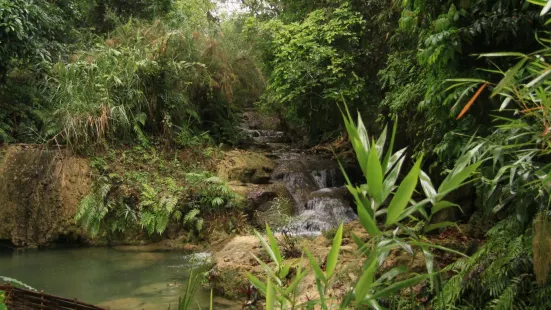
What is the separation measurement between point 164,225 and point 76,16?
20.7 ft

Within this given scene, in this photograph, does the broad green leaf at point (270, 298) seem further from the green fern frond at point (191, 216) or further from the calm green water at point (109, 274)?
the green fern frond at point (191, 216)

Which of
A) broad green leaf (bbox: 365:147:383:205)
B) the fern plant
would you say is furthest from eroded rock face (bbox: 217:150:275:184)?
broad green leaf (bbox: 365:147:383:205)

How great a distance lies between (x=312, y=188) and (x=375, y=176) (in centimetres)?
892

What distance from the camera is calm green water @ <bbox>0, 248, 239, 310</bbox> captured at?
5.25 m

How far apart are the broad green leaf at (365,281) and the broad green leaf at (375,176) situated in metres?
0.18

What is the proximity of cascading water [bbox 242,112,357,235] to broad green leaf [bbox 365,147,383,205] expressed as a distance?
6.16 metres

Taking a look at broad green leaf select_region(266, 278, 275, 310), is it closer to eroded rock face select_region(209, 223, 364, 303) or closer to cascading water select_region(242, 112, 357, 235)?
eroded rock face select_region(209, 223, 364, 303)

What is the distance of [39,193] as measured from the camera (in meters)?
7.98

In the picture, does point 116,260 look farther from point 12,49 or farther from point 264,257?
point 12,49

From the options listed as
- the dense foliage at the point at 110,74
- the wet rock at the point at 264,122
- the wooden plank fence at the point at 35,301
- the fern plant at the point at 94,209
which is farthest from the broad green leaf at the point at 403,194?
the wet rock at the point at 264,122

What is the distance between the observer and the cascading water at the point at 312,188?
8.58 meters

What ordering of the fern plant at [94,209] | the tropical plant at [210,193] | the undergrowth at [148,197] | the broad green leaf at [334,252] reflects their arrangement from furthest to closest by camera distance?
the tropical plant at [210,193] < the undergrowth at [148,197] < the fern plant at [94,209] < the broad green leaf at [334,252]

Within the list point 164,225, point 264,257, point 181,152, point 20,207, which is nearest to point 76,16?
point 181,152

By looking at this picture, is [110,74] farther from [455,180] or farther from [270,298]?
[455,180]
